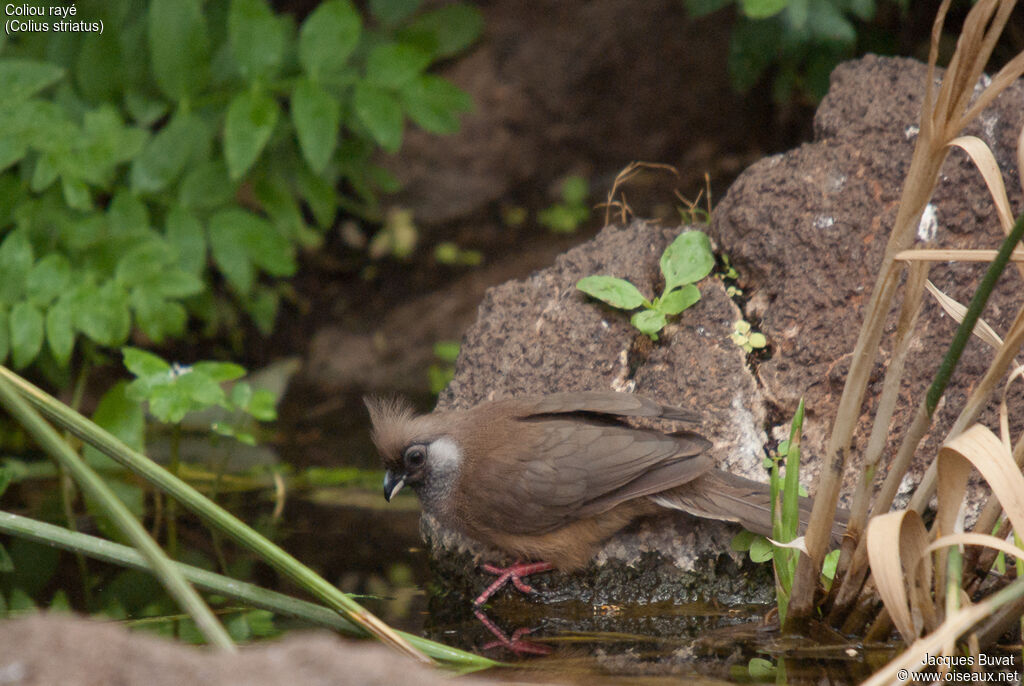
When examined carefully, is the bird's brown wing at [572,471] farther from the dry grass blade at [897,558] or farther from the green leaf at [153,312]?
the green leaf at [153,312]

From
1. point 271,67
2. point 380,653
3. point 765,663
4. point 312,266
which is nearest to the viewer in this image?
point 380,653

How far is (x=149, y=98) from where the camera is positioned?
18.6 ft

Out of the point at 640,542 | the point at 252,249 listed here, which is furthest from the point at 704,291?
the point at 252,249

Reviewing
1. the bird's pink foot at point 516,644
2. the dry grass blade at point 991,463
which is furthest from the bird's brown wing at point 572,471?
the dry grass blade at point 991,463

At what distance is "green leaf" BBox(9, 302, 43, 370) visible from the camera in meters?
4.77

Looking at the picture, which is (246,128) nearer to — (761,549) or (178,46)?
(178,46)

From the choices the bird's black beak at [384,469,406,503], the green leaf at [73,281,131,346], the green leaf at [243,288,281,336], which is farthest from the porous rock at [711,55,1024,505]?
the green leaf at [243,288,281,336]

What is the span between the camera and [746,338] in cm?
405

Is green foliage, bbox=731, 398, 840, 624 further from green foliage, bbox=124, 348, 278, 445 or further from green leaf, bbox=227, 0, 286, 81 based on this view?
green leaf, bbox=227, 0, 286, 81

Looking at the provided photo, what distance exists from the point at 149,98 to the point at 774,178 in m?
3.68

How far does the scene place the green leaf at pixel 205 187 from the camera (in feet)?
18.3

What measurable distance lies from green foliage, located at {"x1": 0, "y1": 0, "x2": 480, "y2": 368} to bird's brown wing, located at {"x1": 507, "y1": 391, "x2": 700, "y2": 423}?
220cm

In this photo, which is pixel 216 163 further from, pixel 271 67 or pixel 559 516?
pixel 559 516

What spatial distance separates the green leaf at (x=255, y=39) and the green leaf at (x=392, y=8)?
760mm
